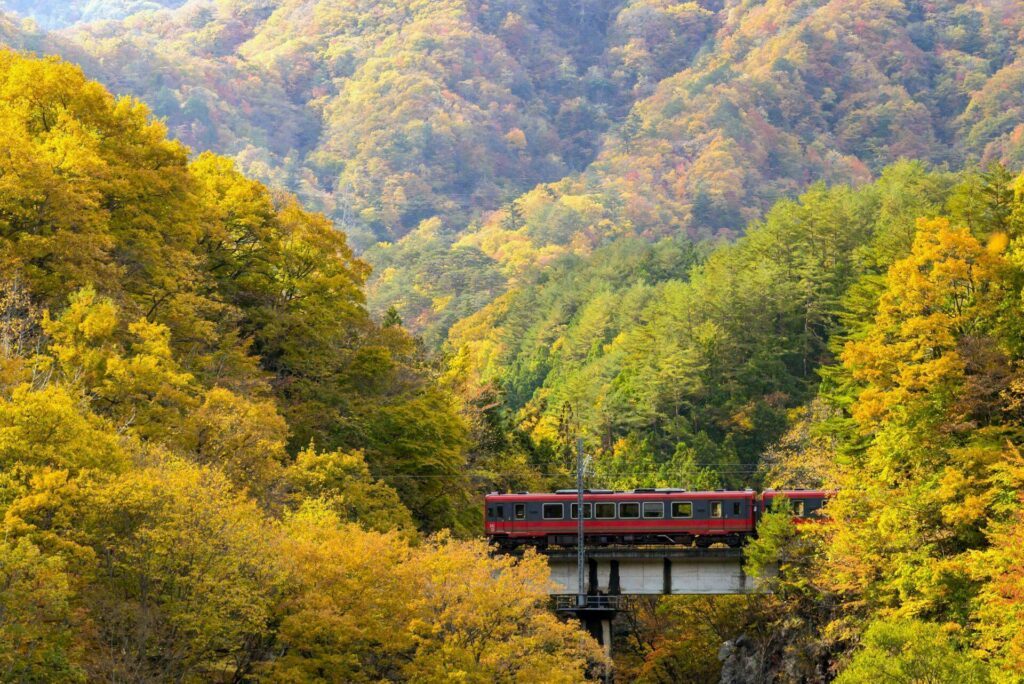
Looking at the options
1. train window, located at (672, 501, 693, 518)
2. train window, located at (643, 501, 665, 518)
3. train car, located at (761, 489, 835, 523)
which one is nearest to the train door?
train window, located at (643, 501, 665, 518)

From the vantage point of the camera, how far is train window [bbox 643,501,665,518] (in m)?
65.2

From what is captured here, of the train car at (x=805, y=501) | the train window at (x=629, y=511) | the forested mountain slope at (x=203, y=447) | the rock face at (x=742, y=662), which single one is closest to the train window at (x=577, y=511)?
the train window at (x=629, y=511)

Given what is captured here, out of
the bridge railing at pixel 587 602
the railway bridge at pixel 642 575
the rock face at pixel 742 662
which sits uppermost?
the railway bridge at pixel 642 575

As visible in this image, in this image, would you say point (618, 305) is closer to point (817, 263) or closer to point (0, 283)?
point (817, 263)

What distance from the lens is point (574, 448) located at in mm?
104688

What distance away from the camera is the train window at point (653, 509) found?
65.2 meters

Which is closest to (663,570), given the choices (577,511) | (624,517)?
(624,517)

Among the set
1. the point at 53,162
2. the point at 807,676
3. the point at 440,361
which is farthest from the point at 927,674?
the point at 440,361

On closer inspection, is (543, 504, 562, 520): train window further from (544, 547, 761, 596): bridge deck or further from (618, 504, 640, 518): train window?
(618, 504, 640, 518): train window

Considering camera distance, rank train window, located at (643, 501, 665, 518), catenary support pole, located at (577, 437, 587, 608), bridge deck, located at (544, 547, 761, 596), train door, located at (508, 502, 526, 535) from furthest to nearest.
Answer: train door, located at (508, 502, 526, 535), train window, located at (643, 501, 665, 518), bridge deck, located at (544, 547, 761, 596), catenary support pole, located at (577, 437, 587, 608)

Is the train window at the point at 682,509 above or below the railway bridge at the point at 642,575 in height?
above

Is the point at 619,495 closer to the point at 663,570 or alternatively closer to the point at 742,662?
the point at 663,570

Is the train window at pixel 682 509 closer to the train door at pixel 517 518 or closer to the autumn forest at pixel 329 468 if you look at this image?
the autumn forest at pixel 329 468

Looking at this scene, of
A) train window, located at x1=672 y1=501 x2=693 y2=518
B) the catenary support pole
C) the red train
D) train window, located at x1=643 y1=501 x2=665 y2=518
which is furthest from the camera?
train window, located at x1=643 y1=501 x2=665 y2=518
